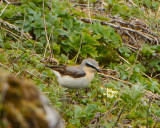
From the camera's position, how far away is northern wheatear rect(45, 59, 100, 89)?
690 centimetres

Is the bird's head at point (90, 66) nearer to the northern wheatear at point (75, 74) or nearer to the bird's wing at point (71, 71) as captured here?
the northern wheatear at point (75, 74)

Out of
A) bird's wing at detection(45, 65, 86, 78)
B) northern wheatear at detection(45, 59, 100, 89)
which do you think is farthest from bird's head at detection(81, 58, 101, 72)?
bird's wing at detection(45, 65, 86, 78)

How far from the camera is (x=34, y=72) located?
7191 mm

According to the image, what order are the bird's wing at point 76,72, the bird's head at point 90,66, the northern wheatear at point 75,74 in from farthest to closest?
the bird's head at point 90,66
the bird's wing at point 76,72
the northern wheatear at point 75,74

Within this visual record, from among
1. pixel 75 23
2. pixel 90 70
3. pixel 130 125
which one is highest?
pixel 75 23

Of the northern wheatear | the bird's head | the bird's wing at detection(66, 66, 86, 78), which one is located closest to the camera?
the northern wheatear

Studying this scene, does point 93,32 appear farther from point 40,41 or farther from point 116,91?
point 116,91

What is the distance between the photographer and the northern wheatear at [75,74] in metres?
6.90

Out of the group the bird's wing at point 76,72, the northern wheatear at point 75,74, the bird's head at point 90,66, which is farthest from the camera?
the bird's head at point 90,66

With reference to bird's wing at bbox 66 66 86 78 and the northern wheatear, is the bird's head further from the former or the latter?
bird's wing at bbox 66 66 86 78

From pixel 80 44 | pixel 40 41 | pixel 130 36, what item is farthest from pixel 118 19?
pixel 40 41

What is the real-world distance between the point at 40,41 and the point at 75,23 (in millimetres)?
1185

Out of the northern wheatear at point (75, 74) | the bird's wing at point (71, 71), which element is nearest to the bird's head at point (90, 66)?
the northern wheatear at point (75, 74)

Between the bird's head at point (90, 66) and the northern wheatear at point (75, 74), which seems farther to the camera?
the bird's head at point (90, 66)
